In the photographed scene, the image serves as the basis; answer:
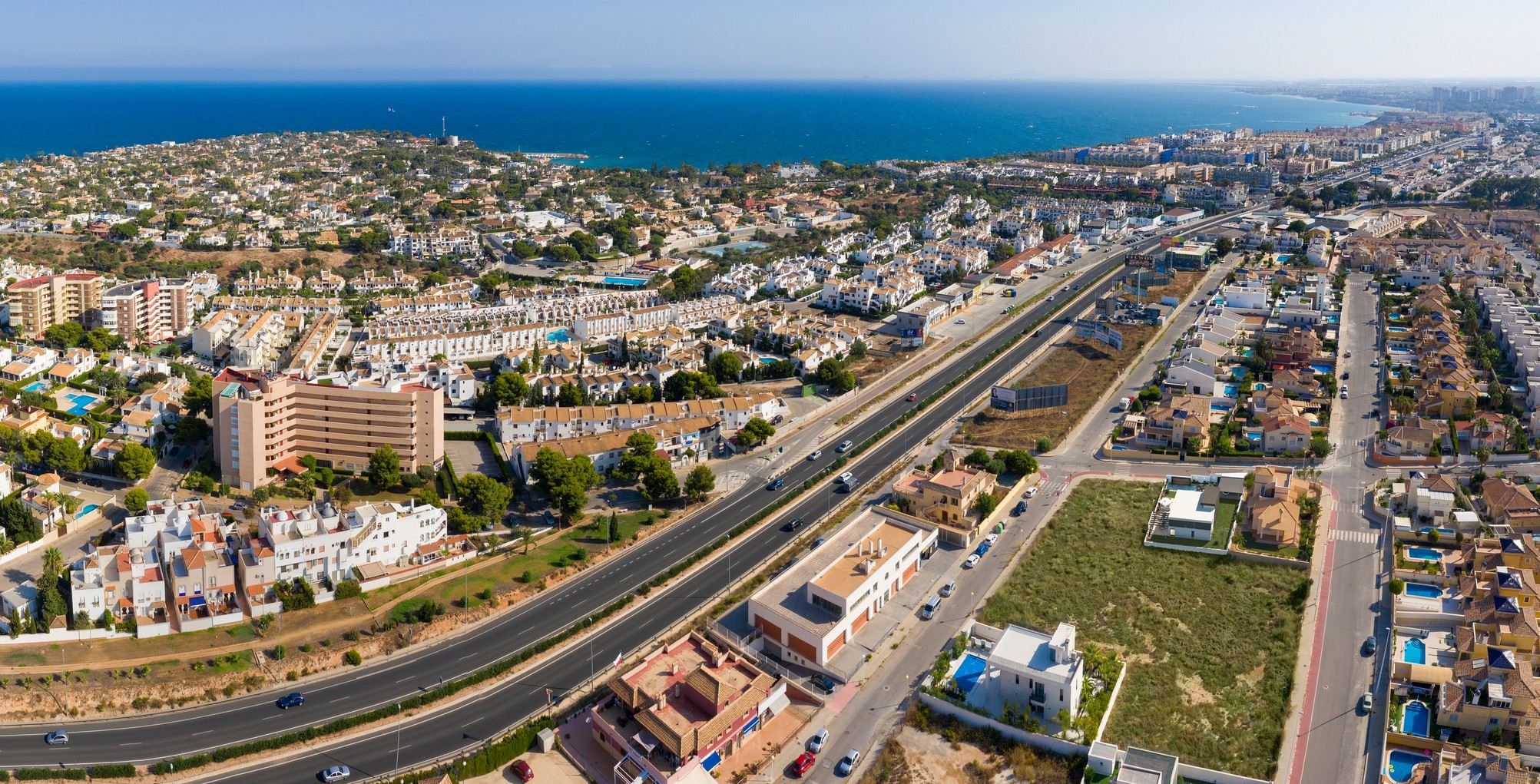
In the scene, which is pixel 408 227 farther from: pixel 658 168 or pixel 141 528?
pixel 141 528

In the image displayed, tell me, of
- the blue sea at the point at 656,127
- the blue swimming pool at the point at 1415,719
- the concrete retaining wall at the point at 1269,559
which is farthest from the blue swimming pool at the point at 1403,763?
the blue sea at the point at 656,127

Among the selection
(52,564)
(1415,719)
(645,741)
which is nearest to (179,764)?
(52,564)

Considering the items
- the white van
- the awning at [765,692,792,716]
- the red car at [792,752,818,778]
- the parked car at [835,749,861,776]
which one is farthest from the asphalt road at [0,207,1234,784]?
the parked car at [835,749,861,776]

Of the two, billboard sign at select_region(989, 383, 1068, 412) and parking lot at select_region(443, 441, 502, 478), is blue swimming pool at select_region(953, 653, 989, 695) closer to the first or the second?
parking lot at select_region(443, 441, 502, 478)

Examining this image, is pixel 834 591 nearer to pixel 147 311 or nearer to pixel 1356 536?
pixel 1356 536

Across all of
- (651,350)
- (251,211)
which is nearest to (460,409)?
(651,350)

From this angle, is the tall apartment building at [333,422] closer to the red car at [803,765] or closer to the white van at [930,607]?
the white van at [930,607]

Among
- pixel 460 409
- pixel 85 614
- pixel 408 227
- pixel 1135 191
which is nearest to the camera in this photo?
pixel 85 614
